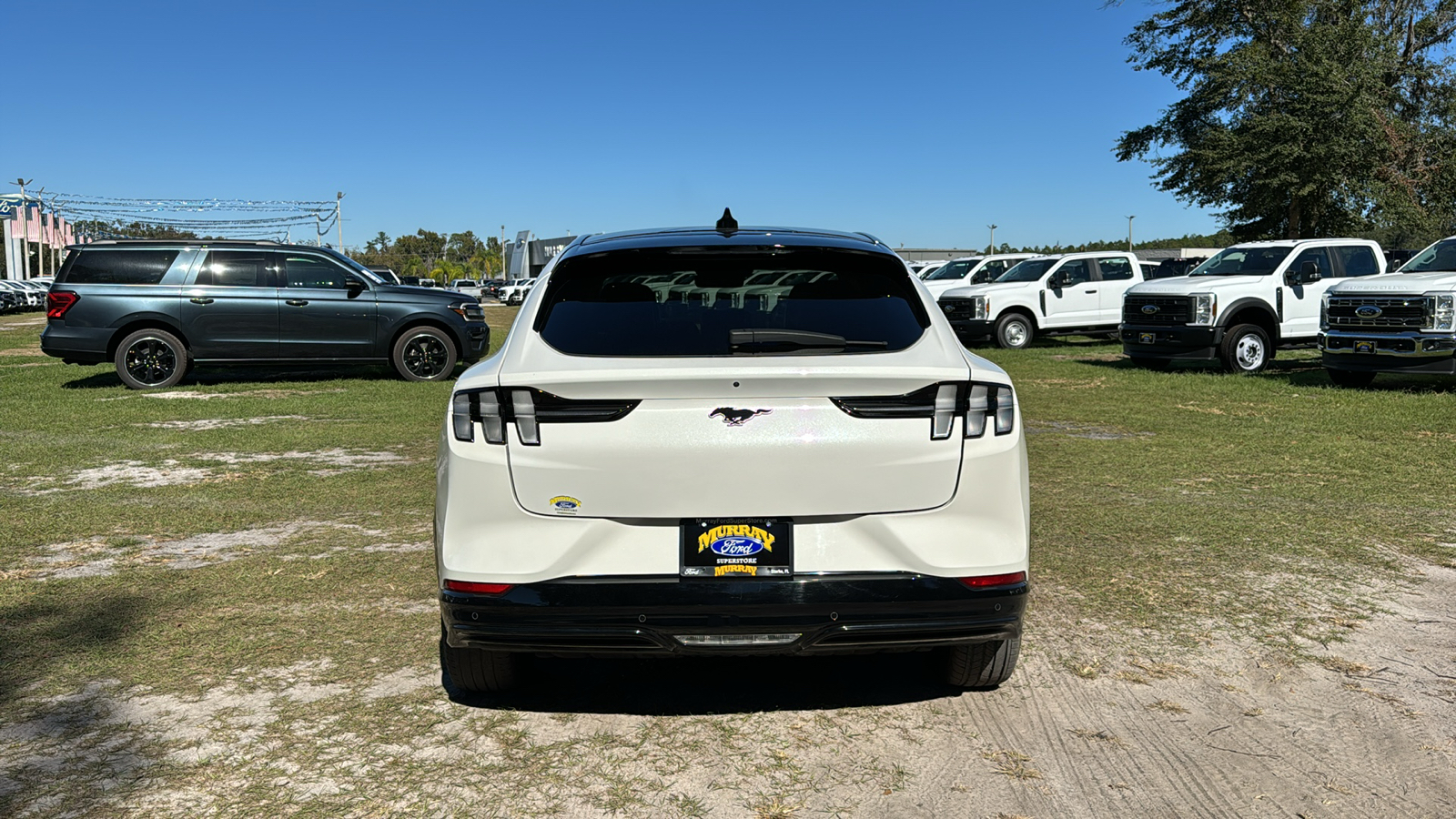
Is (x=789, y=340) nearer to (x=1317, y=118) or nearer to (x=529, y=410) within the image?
(x=529, y=410)

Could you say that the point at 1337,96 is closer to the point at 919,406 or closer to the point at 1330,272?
the point at 1330,272

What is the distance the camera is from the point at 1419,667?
441 cm

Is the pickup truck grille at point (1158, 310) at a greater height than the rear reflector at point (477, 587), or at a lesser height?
greater

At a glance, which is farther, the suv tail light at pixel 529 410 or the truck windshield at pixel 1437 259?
the truck windshield at pixel 1437 259

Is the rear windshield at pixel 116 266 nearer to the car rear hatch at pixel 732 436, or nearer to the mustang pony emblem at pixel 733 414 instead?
the car rear hatch at pixel 732 436

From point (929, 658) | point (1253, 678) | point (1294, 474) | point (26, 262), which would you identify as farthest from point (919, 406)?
point (26, 262)

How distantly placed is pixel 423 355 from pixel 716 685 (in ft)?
40.8

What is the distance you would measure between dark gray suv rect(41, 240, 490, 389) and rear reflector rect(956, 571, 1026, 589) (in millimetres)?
13195

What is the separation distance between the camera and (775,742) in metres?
3.81

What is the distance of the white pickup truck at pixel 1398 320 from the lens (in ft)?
43.2

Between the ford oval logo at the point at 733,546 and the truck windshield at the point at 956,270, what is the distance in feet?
85.9

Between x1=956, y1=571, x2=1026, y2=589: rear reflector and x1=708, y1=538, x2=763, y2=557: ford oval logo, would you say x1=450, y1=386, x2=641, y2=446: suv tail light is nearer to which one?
x1=708, y1=538, x2=763, y2=557: ford oval logo

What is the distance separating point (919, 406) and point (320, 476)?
19.8ft

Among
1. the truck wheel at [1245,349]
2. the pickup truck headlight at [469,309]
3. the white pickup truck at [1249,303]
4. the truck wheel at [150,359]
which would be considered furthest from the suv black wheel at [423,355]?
the truck wheel at [1245,349]
